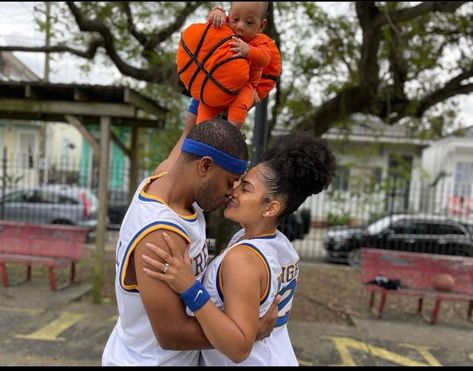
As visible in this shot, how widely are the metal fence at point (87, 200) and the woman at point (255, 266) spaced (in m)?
8.64

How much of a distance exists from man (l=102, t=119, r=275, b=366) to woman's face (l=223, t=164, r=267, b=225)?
0.07m

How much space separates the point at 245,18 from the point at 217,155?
1.93ft

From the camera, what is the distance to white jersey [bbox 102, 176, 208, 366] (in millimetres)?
1412

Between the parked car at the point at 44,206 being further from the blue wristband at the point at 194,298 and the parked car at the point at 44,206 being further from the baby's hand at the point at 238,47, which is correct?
the blue wristband at the point at 194,298

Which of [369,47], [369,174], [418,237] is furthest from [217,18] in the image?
[418,237]

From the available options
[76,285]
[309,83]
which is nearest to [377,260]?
[309,83]

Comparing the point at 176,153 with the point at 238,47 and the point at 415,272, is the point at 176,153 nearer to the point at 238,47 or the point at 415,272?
the point at 238,47

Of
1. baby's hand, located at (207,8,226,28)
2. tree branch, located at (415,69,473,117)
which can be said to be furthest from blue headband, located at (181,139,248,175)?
tree branch, located at (415,69,473,117)

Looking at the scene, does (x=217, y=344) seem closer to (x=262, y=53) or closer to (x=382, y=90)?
(x=262, y=53)

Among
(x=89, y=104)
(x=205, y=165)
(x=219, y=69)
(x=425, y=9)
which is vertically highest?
(x=425, y=9)

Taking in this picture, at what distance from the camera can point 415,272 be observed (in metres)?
6.88

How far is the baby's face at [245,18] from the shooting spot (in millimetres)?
1670

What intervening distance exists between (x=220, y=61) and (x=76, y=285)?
255 inches

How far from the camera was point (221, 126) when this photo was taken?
4.86 feet
